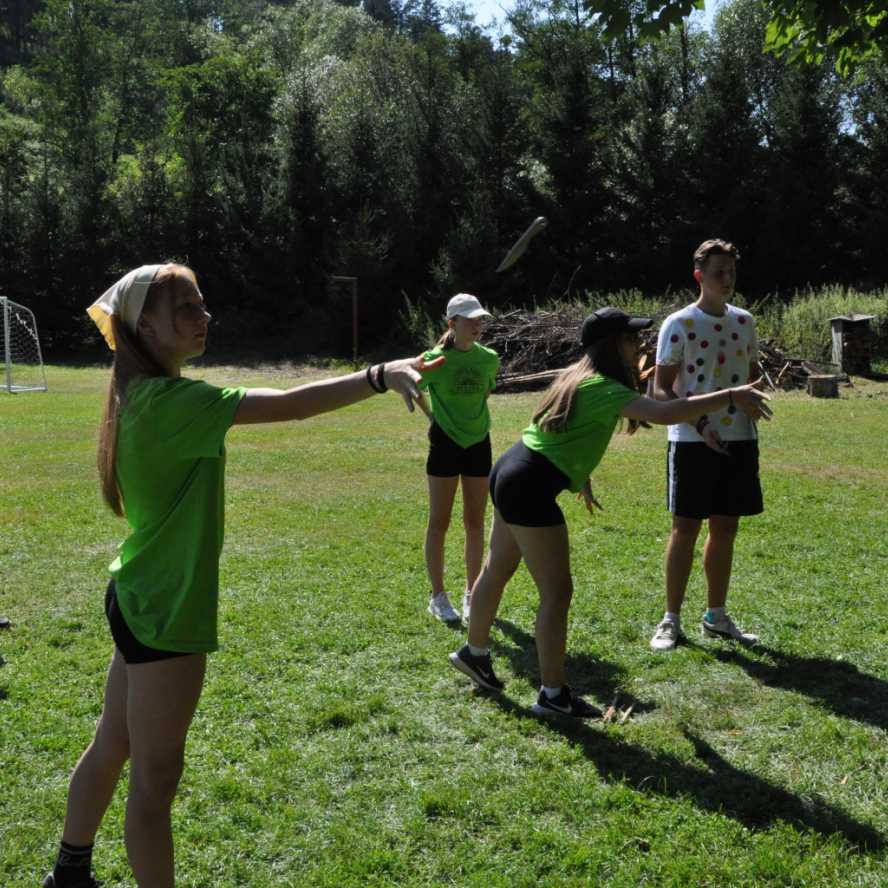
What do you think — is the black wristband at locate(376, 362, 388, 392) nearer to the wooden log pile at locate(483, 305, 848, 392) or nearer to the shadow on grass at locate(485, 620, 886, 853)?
the shadow on grass at locate(485, 620, 886, 853)

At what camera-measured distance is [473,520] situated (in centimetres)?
601

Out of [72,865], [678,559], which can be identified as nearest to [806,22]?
[678,559]

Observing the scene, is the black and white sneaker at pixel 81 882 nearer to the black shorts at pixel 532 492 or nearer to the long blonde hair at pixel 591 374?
the black shorts at pixel 532 492

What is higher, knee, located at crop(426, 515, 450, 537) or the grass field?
knee, located at crop(426, 515, 450, 537)

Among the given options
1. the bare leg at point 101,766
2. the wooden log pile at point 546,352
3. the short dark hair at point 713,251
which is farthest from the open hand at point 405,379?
the wooden log pile at point 546,352

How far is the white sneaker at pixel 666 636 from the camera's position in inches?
211

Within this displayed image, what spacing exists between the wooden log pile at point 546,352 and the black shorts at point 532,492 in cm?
1713

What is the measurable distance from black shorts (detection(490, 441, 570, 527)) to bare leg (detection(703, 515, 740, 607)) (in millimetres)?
1512

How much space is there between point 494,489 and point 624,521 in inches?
177

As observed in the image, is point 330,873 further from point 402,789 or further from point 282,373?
point 282,373

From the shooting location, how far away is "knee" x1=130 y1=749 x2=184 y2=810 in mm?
2500

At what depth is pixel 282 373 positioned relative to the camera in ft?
105

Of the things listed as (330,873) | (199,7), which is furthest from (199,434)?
(199,7)

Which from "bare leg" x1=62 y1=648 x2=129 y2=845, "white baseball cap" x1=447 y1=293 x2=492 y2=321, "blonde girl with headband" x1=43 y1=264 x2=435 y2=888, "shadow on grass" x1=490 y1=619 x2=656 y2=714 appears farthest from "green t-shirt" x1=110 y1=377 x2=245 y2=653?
"white baseball cap" x1=447 y1=293 x2=492 y2=321
